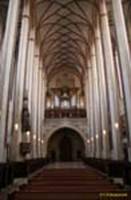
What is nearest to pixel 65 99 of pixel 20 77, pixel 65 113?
pixel 65 113

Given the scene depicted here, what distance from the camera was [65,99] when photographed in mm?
35906

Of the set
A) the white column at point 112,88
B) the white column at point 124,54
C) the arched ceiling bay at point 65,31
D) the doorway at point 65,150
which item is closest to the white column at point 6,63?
the white column at point 124,54

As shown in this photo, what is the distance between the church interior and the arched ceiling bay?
101 millimetres

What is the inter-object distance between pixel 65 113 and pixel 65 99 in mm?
3448

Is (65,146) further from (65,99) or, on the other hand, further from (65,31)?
(65,31)

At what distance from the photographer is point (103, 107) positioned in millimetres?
19266

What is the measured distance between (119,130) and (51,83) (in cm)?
2403

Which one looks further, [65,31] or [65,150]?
[65,150]

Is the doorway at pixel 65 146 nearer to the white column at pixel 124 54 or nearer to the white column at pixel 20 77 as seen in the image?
the white column at pixel 20 77

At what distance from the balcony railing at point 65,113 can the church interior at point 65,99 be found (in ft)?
0.49

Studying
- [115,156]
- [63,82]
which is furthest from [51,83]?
[115,156]

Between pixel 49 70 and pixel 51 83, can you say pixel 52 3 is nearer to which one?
pixel 49 70

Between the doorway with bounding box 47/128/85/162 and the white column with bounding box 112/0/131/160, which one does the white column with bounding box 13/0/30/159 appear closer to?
the white column with bounding box 112/0/131/160

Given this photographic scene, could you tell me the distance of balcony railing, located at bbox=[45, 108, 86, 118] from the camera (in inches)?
1287
